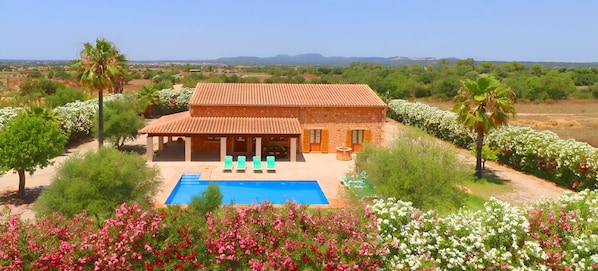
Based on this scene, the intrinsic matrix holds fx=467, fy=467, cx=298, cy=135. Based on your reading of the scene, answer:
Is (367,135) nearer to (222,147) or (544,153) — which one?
(222,147)

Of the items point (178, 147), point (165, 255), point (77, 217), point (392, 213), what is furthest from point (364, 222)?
point (178, 147)

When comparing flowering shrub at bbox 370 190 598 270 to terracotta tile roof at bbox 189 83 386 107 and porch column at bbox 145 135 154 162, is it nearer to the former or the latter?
porch column at bbox 145 135 154 162

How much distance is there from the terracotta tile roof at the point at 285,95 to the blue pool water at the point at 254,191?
7.65 metres

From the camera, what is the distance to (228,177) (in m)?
23.6

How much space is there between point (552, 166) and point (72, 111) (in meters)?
28.9

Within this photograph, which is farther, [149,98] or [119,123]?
[149,98]

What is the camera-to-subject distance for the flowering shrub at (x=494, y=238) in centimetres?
921

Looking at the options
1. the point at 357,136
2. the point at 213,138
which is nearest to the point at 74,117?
the point at 213,138

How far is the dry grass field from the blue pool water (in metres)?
21.4

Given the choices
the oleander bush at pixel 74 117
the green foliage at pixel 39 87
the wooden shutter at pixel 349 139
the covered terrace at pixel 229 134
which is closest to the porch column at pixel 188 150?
the covered terrace at pixel 229 134

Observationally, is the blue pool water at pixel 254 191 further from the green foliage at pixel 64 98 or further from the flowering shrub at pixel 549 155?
the green foliage at pixel 64 98

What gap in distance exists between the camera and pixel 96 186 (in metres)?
13.8

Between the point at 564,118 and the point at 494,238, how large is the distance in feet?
152

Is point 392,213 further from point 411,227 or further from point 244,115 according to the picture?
point 244,115
